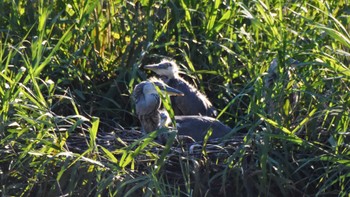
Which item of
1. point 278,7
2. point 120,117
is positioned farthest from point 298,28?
point 120,117

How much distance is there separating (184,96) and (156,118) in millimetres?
505

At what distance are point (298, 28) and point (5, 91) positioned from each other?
1849 millimetres

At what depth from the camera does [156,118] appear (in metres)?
6.57

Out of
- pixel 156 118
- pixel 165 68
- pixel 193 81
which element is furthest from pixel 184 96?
pixel 156 118

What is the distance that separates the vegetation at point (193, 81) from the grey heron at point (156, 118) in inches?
4.1

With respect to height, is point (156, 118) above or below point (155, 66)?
below

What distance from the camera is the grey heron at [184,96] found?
6809mm

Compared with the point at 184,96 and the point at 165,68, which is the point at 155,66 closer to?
the point at 165,68

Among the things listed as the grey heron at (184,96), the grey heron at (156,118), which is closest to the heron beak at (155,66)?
the grey heron at (184,96)

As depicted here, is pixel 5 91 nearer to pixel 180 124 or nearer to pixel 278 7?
pixel 180 124

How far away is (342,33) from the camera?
568 centimetres

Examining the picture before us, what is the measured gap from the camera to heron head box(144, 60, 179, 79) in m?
6.77

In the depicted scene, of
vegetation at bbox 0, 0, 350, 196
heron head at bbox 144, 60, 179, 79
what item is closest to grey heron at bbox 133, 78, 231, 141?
vegetation at bbox 0, 0, 350, 196

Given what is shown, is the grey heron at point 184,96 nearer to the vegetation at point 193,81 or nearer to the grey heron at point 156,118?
the vegetation at point 193,81
